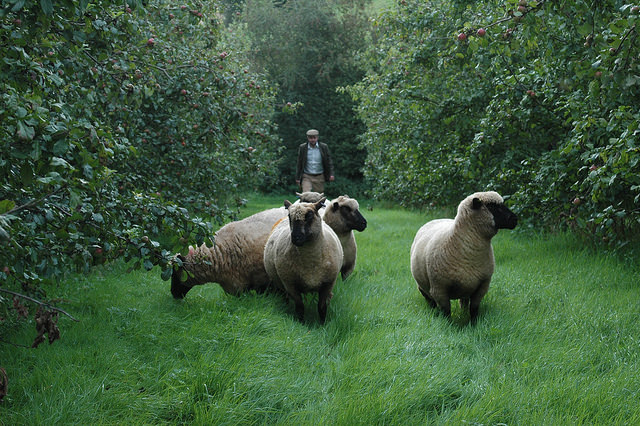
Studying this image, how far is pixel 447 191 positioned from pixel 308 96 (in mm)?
16549

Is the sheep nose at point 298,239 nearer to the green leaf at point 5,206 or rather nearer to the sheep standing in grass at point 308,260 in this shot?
the sheep standing in grass at point 308,260

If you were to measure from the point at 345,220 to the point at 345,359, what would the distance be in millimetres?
2555

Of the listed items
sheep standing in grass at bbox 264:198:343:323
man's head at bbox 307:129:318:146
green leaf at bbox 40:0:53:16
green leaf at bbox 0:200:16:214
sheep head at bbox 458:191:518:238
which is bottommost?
sheep standing in grass at bbox 264:198:343:323

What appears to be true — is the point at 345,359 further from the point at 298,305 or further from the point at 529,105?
the point at 529,105

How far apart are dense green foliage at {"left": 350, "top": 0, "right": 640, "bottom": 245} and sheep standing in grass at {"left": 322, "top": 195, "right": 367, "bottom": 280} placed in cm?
184

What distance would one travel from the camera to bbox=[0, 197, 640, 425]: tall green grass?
3342mm

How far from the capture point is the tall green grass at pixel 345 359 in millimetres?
3342

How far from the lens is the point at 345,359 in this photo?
4289 mm

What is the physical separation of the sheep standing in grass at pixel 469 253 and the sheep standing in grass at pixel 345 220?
4.66 ft

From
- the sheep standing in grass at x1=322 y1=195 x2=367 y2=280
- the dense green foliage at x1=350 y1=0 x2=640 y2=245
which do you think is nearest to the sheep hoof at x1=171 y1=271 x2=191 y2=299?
the sheep standing in grass at x1=322 y1=195 x2=367 y2=280

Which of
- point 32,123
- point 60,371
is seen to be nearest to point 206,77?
point 60,371

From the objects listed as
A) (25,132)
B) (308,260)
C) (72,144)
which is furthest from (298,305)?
(25,132)

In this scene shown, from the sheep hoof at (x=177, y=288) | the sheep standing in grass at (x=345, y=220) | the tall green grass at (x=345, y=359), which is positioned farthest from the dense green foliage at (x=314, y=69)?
the tall green grass at (x=345, y=359)

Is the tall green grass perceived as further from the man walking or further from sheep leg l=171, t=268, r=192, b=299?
the man walking
